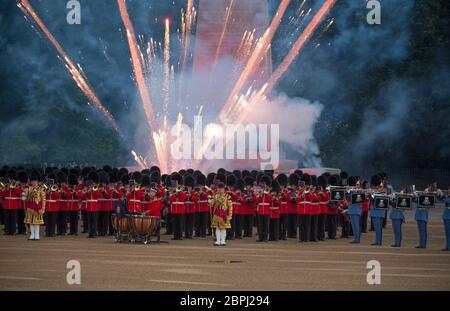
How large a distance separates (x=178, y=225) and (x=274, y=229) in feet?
8.29

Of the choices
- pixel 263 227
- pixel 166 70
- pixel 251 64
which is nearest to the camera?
pixel 263 227

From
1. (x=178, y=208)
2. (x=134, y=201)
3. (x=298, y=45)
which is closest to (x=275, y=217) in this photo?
(x=178, y=208)

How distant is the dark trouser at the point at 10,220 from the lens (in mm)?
27812

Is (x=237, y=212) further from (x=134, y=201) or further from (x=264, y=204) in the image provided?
(x=134, y=201)

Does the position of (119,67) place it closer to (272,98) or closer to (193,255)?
(272,98)

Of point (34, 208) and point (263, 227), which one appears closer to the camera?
point (34, 208)

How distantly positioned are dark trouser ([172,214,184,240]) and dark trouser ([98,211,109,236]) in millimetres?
2077

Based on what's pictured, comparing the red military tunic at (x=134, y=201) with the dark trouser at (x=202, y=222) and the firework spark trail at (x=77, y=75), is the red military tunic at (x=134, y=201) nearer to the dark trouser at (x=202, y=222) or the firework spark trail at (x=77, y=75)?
the dark trouser at (x=202, y=222)

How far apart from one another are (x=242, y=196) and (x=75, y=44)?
139ft

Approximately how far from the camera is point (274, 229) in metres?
26.6

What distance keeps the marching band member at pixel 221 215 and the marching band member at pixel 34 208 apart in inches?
177

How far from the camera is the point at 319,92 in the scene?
57.8 m

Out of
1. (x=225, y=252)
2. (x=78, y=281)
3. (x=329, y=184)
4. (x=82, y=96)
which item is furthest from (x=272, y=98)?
(x=78, y=281)

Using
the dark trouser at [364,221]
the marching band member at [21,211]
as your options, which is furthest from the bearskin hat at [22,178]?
the dark trouser at [364,221]
